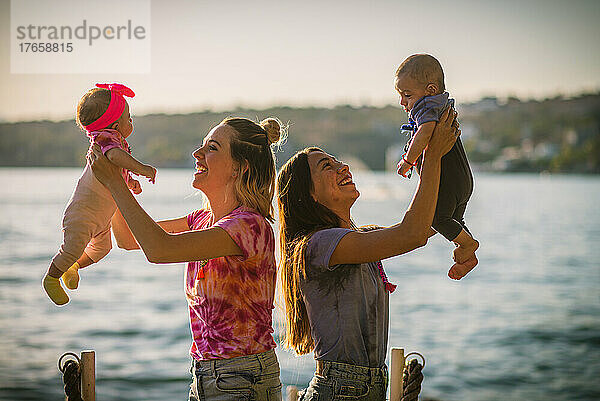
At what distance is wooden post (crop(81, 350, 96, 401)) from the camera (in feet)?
9.23

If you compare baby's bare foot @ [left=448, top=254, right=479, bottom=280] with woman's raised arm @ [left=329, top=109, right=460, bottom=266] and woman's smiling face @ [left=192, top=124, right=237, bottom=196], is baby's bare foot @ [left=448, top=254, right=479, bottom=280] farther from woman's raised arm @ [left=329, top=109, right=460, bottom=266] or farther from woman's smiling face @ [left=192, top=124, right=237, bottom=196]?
woman's smiling face @ [left=192, top=124, right=237, bottom=196]

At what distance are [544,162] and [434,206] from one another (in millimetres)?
38895

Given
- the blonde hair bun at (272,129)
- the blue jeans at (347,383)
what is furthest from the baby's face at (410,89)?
the blue jeans at (347,383)

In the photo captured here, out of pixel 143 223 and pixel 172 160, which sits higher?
pixel 172 160

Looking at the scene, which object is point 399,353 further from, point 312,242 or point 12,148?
point 12,148

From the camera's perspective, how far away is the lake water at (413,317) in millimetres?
15203

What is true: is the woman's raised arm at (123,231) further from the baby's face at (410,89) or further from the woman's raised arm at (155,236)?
the baby's face at (410,89)

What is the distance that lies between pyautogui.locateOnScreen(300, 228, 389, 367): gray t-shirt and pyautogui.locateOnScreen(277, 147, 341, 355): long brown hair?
3.3 inches

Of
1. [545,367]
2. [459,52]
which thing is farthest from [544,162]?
[545,367]

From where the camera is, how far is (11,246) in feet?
94.1

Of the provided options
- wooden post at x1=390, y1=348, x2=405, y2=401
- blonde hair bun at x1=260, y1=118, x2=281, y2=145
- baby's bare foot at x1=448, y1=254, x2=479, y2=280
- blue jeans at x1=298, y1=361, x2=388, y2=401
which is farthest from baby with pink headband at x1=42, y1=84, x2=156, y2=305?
wooden post at x1=390, y1=348, x2=405, y2=401

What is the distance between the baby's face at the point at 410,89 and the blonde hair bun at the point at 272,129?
41cm

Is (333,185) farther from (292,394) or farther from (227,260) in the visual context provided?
(292,394)

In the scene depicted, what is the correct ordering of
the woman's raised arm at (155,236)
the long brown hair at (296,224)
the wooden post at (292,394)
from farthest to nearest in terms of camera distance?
the wooden post at (292,394)
the long brown hair at (296,224)
the woman's raised arm at (155,236)
